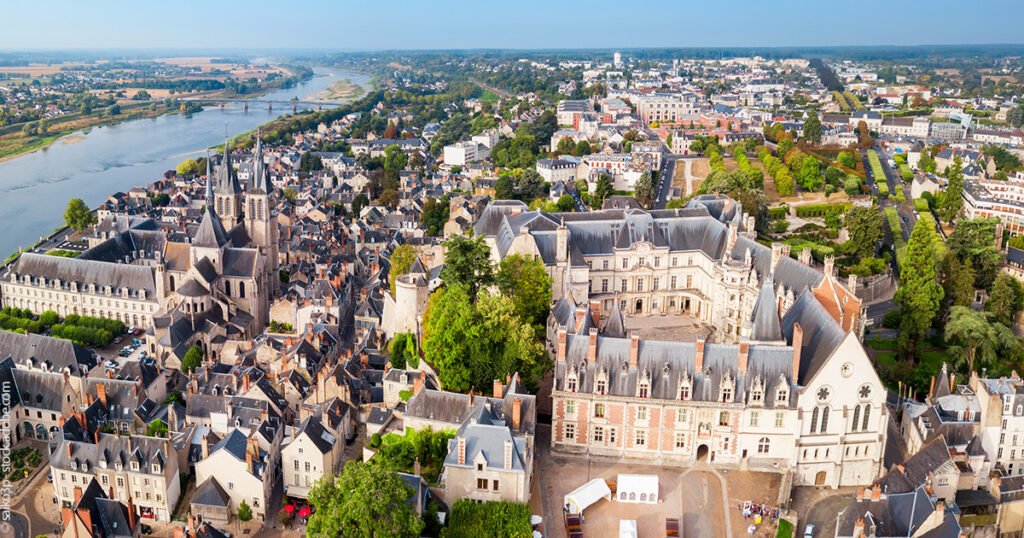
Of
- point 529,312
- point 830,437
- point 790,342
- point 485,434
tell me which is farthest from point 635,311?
point 485,434

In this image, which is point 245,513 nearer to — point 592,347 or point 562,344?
point 562,344

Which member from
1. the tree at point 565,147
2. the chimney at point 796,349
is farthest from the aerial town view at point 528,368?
the tree at point 565,147

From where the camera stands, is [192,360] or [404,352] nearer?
[404,352]

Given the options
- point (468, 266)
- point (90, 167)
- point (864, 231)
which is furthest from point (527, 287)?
point (90, 167)

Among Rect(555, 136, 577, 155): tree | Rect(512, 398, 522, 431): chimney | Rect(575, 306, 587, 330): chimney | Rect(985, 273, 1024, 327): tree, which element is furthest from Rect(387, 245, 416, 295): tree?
Rect(555, 136, 577, 155): tree

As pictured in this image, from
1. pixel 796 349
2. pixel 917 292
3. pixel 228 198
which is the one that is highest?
pixel 228 198

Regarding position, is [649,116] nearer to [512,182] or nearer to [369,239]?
[512,182]

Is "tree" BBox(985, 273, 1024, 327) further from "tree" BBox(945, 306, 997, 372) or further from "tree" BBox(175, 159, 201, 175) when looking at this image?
"tree" BBox(175, 159, 201, 175)
